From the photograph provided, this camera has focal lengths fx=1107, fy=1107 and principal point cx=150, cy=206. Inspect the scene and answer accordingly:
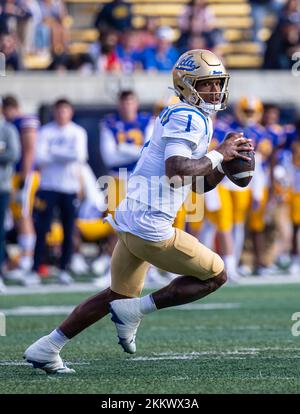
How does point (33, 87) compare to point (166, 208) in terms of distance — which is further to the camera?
point (33, 87)

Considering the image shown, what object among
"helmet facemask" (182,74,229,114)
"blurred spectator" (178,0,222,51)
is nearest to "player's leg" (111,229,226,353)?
"helmet facemask" (182,74,229,114)

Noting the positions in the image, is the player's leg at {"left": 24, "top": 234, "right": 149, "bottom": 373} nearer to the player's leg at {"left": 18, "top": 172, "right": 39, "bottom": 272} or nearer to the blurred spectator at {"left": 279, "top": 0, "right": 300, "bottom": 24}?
the player's leg at {"left": 18, "top": 172, "right": 39, "bottom": 272}

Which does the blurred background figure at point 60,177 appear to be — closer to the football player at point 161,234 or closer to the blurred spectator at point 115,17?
the blurred spectator at point 115,17

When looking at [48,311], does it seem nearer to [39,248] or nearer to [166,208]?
[39,248]

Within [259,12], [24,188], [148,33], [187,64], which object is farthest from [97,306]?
[259,12]

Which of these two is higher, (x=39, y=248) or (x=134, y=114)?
(x=134, y=114)

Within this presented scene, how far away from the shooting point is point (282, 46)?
1398cm

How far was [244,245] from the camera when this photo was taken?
40.4ft

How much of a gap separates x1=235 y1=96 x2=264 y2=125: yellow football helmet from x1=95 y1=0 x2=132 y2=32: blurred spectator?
4.06 meters

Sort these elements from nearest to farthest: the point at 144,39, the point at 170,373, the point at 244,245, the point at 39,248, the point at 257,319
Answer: the point at 170,373, the point at 257,319, the point at 39,248, the point at 244,245, the point at 144,39

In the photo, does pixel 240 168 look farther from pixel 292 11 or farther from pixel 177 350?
pixel 292 11

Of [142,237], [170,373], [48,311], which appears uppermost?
[142,237]
